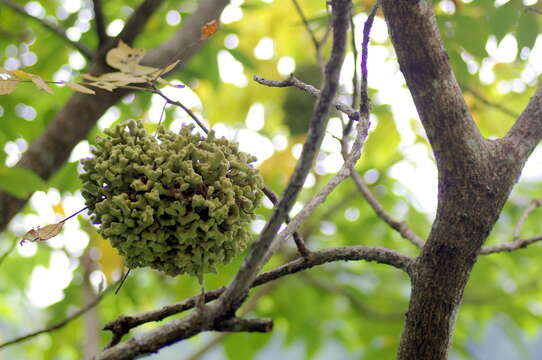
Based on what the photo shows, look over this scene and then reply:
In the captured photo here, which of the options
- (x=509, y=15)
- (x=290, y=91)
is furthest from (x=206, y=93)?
(x=509, y=15)

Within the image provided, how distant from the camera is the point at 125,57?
1.53 metres

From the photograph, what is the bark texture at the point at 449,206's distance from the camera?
1332 mm

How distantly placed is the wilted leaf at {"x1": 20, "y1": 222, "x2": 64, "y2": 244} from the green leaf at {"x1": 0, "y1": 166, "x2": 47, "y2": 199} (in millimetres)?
333

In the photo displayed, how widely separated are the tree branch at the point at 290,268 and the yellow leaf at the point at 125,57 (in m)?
0.62

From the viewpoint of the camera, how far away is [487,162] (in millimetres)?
1397

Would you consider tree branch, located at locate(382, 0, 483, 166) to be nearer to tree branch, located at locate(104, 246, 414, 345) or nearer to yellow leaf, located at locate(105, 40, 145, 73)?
tree branch, located at locate(104, 246, 414, 345)

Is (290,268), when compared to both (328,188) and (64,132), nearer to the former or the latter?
(328,188)

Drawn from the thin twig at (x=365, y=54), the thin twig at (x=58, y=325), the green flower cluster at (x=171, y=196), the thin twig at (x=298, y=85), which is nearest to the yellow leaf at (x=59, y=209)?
the thin twig at (x=58, y=325)

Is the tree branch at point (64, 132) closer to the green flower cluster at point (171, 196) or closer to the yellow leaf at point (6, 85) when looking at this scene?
the yellow leaf at point (6, 85)

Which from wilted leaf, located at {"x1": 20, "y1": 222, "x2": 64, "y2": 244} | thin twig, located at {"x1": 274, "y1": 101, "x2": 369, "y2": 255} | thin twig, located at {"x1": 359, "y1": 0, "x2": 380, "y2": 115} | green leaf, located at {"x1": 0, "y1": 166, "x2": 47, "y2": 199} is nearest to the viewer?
thin twig, located at {"x1": 274, "y1": 101, "x2": 369, "y2": 255}

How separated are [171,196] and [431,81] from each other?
624 millimetres

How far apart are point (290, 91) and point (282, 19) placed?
0.43 m

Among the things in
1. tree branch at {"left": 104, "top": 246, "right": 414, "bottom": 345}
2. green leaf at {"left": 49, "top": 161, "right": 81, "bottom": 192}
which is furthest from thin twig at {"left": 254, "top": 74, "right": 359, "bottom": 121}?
green leaf at {"left": 49, "top": 161, "right": 81, "bottom": 192}

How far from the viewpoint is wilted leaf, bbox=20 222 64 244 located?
1323 mm
